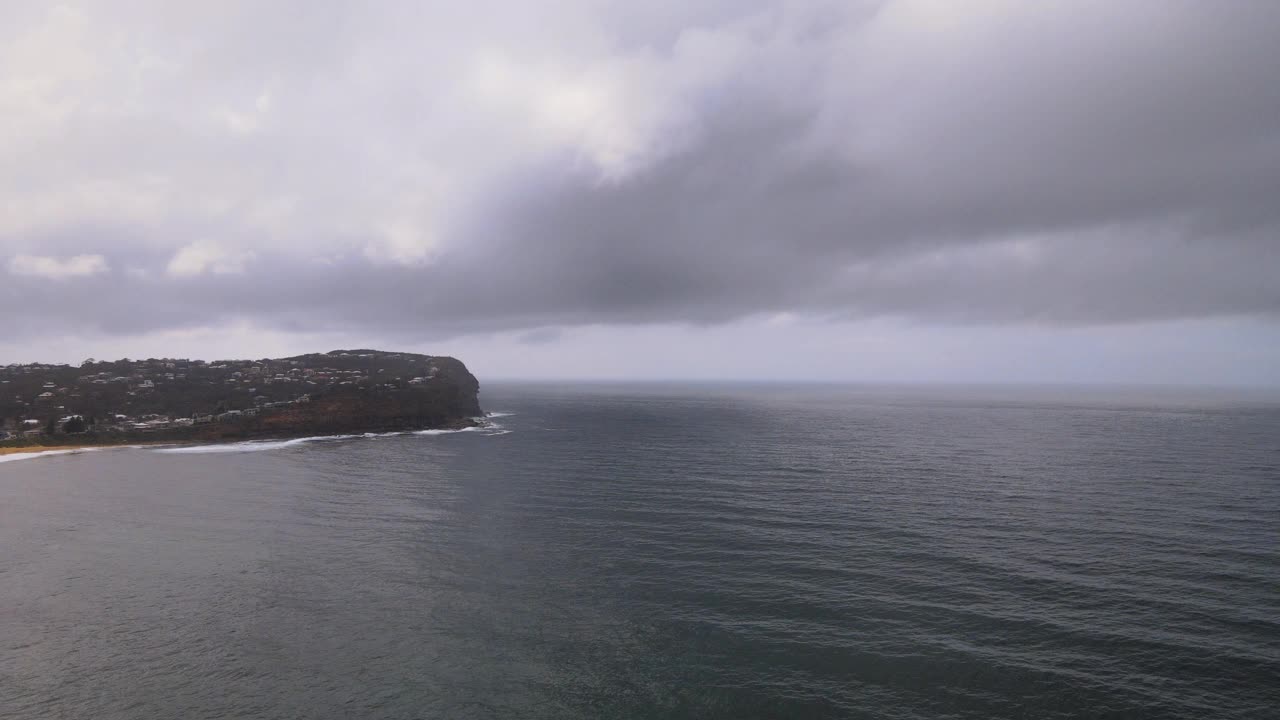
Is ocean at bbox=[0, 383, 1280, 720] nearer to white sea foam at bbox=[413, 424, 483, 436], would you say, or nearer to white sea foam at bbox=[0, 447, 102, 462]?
white sea foam at bbox=[0, 447, 102, 462]


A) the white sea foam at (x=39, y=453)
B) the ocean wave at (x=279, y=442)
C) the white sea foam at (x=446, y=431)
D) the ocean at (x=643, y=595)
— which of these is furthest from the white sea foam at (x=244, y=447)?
the ocean at (x=643, y=595)

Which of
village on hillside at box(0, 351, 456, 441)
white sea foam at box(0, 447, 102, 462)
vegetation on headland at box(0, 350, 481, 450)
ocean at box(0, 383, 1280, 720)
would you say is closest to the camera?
ocean at box(0, 383, 1280, 720)

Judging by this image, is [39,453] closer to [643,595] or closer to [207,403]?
[207,403]

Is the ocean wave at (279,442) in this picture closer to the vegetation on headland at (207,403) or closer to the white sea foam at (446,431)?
the white sea foam at (446,431)

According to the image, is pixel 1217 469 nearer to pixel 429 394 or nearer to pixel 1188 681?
pixel 1188 681

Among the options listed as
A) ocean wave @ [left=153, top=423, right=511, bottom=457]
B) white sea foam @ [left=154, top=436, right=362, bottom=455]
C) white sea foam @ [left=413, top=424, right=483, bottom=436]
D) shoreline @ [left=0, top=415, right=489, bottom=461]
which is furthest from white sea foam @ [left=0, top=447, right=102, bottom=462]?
white sea foam @ [left=413, top=424, right=483, bottom=436]

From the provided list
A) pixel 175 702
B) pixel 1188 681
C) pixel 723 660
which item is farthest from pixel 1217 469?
pixel 175 702

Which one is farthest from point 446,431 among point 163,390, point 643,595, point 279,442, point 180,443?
point 643,595
